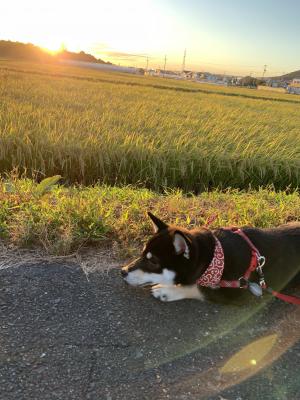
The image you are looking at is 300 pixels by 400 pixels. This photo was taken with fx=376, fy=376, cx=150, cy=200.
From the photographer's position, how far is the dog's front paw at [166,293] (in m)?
→ 2.49

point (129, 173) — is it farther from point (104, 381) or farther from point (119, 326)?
point (104, 381)

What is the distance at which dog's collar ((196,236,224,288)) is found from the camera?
2375 mm

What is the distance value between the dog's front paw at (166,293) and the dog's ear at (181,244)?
303 mm

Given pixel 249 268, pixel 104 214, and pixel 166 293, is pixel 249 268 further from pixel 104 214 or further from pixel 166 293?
pixel 104 214

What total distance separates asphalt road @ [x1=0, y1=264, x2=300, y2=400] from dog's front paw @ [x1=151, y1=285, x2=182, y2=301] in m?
0.05

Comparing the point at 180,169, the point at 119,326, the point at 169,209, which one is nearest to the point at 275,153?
the point at 180,169

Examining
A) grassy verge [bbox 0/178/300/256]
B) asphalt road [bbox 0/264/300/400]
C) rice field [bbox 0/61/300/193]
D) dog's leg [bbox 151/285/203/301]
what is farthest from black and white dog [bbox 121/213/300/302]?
rice field [bbox 0/61/300/193]

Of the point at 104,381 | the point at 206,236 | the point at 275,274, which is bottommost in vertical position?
the point at 104,381

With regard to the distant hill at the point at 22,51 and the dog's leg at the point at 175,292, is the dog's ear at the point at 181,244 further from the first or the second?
the distant hill at the point at 22,51

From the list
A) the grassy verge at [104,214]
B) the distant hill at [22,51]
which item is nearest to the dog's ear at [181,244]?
the grassy verge at [104,214]

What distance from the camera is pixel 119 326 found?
2.20 m

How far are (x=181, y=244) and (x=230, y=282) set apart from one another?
0.47 m

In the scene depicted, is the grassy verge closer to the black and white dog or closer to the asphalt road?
the asphalt road

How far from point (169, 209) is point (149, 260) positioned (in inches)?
51.9
